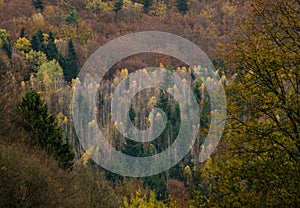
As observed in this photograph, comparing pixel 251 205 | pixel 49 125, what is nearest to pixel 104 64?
pixel 49 125

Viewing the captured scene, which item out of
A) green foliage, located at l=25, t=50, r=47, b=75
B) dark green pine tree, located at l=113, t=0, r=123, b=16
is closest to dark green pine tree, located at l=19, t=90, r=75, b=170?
green foliage, located at l=25, t=50, r=47, b=75

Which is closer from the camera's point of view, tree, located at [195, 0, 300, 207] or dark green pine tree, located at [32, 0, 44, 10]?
tree, located at [195, 0, 300, 207]

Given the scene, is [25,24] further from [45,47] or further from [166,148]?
[166,148]

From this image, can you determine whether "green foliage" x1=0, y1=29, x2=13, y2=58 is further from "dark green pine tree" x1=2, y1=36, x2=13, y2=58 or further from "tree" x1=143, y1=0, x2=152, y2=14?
"tree" x1=143, y1=0, x2=152, y2=14

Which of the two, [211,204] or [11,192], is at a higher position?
[211,204]

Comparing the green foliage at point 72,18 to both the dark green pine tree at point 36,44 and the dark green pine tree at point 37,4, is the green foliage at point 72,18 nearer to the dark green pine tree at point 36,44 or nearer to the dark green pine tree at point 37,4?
the dark green pine tree at point 37,4

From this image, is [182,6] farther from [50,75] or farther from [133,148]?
[133,148]

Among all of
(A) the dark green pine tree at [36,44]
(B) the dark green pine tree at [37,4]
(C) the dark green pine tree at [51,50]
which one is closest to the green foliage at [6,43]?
(A) the dark green pine tree at [36,44]
